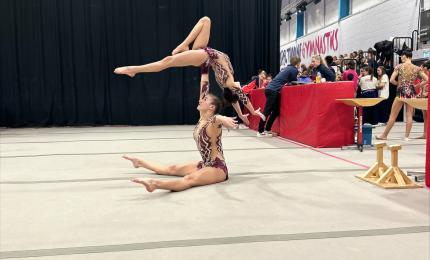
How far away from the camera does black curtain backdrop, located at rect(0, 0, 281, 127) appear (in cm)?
971

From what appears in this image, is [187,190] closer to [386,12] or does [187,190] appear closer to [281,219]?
[281,219]

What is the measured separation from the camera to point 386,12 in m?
10.6

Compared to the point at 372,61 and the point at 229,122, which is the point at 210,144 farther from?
the point at 372,61

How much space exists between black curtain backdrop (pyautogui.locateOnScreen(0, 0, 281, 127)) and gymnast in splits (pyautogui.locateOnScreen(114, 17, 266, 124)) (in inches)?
253

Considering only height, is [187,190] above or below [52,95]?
below

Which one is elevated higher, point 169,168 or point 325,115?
point 325,115

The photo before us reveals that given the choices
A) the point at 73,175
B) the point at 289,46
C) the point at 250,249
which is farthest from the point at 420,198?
the point at 289,46

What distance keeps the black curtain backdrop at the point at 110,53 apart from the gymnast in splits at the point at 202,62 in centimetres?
641

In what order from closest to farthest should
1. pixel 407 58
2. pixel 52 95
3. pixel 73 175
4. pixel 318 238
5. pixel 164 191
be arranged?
pixel 318 238
pixel 164 191
pixel 73 175
pixel 407 58
pixel 52 95

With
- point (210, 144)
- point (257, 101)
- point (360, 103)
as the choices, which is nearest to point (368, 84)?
point (257, 101)

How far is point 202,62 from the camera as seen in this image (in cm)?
362

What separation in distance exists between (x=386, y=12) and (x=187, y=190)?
957 cm

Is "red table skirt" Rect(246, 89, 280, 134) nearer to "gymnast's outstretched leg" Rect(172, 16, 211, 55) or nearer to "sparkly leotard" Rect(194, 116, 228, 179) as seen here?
"gymnast's outstretched leg" Rect(172, 16, 211, 55)

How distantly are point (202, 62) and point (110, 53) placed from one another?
6.82m
